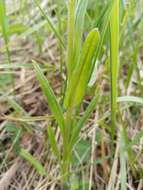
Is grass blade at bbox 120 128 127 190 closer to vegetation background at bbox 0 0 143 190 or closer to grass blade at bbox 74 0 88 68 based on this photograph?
vegetation background at bbox 0 0 143 190

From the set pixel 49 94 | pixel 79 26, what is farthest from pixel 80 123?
pixel 79 26

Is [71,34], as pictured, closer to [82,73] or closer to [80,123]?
[82,73]

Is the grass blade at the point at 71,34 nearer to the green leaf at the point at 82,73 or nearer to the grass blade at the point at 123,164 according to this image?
the green leaf at the point at 82,73

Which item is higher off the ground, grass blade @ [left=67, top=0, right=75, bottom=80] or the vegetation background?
grass blade @ [left=67, top=0, right=75, bottom=80]

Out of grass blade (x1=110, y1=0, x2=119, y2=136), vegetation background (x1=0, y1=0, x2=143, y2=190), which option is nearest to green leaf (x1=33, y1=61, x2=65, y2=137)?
vegetation background (x1=0, y1=0, x2=143, y2=190)

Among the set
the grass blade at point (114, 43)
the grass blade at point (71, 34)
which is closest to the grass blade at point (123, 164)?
the grass blade at point (114, 43)

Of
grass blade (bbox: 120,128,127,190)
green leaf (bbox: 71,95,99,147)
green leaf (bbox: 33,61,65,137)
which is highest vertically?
green leaf (bbox: 33,61,65,137)

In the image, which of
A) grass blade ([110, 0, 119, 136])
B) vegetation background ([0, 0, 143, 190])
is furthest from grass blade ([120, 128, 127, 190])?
grass blade ([110, 0, 119, 136])

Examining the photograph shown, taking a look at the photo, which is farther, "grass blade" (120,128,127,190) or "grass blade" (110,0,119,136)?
"grass blade" (120,128,127,190)

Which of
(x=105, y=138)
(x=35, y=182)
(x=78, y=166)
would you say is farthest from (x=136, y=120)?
(x=35, y=182)
